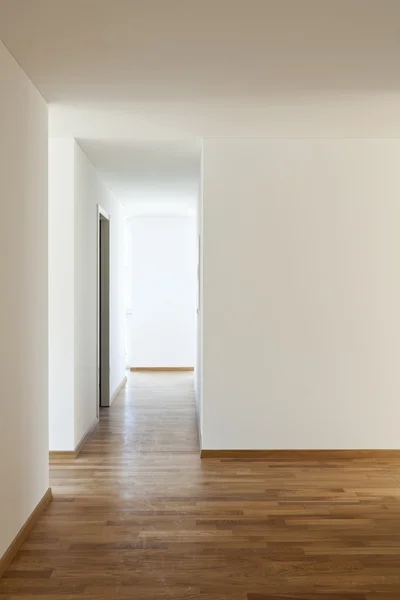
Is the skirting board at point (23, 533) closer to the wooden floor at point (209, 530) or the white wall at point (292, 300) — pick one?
the wooden floor at point (209, 530)

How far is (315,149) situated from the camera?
16.6 feet

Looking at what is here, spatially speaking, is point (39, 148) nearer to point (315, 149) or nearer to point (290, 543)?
point (315, 149)

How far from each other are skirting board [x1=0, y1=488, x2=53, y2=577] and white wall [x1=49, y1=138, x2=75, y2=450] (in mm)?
950

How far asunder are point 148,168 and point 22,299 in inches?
123

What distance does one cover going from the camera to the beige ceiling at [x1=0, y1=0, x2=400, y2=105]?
2.68 metres

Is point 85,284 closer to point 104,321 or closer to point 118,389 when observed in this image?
point 104,321

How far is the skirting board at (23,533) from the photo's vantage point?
301cm

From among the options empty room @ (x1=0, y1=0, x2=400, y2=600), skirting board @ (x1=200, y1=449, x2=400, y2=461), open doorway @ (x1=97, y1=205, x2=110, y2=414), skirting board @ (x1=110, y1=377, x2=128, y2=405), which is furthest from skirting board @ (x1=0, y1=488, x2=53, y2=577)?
skirting board @ (x1=110, y1=377, x2=128, y2=405)

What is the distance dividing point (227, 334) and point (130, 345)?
5.62m

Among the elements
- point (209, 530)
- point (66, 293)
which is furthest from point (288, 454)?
point (66, 293)

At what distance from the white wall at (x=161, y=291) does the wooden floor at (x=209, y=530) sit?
5.04 meters

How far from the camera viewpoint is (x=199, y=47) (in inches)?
122

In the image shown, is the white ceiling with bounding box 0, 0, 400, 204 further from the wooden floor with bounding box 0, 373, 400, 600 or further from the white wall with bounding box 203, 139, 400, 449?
the wooden floor with bounding box 0, 373, 400, 600

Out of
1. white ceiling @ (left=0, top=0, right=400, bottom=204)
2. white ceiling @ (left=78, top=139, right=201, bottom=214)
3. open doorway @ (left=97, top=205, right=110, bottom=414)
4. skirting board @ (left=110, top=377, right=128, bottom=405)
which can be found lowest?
skirting board @ (left=110, top=377, right=128, bottom=405)
